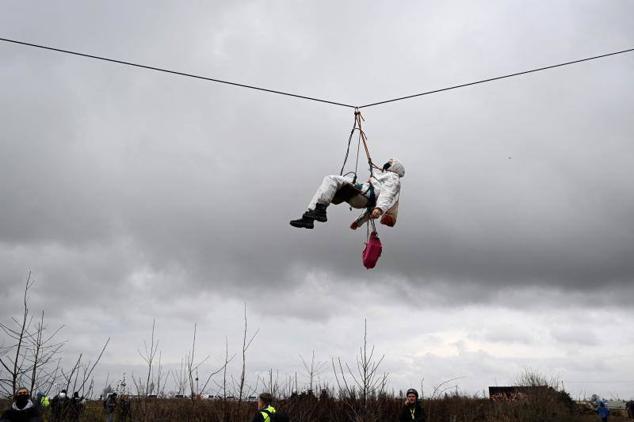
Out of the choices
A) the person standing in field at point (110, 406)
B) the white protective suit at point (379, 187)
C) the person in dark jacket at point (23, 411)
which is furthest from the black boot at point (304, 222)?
the person standing in field at point (110, 406)

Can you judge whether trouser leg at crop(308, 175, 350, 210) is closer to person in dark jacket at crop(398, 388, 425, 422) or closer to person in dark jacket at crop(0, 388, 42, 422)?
person in dark jacket at crop(398, 388, 425, 422)

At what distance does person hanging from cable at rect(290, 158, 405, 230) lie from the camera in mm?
6707

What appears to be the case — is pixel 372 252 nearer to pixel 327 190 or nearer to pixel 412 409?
pixel 327 190

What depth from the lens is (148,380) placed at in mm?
8195

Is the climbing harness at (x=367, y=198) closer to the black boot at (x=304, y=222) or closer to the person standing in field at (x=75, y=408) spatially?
the black boot at (x=304, y=222)

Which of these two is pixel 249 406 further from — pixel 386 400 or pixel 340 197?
pixel 340 197

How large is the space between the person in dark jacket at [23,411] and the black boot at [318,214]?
5.27 m

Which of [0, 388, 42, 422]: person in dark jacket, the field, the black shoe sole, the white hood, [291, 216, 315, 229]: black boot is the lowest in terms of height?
the field

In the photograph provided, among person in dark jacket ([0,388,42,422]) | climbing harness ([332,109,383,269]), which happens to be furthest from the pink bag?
person in dark jacket ([0,388,42,422])

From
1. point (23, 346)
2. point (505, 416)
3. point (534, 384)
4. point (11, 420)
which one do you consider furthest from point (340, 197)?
point (534, 384)

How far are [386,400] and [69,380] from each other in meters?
11.5

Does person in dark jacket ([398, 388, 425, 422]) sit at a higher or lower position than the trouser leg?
lower

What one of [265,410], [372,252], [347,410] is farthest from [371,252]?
[347,410]

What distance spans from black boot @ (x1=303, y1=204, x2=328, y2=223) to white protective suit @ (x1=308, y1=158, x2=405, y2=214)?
5 centimetres
